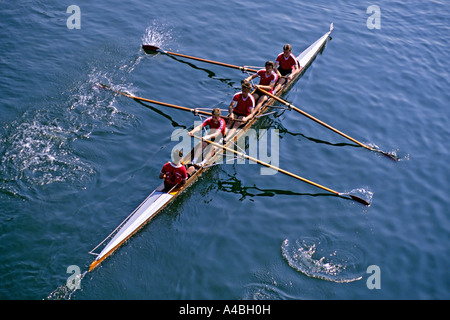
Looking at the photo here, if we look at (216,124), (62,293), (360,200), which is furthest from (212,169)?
(62,293)

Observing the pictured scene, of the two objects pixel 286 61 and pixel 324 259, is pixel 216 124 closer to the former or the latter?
pixel 324 259

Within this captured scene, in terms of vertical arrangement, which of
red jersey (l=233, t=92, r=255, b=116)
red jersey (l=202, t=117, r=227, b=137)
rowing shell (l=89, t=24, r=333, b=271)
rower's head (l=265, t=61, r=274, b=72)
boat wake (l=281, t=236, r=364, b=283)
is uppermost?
rower's head (l=265, t=61, r=274, b=72)

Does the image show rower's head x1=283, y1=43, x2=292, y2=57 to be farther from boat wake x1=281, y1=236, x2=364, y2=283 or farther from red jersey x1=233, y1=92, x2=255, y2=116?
boat wake x1=281, y1=236, x2=364, y2=283

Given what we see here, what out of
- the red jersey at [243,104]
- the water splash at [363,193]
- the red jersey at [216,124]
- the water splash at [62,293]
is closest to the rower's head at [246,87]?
the red jersey at [243,104]

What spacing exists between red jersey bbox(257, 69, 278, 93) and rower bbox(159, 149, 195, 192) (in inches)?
303

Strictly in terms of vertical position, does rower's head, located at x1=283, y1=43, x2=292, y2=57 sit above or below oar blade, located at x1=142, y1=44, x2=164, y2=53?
above

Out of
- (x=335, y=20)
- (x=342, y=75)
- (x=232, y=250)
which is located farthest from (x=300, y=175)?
(x=335, y=20)

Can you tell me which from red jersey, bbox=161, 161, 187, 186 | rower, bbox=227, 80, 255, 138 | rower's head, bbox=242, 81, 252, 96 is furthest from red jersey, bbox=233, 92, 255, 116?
red jersey, bbox=161, 161, 187, 186

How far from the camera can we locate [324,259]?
48.0 ft

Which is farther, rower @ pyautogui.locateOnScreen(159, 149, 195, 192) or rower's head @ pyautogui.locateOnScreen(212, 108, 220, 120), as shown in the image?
rower's head @ pyautogui.locateOnScreen(212, 108, 220, 120)

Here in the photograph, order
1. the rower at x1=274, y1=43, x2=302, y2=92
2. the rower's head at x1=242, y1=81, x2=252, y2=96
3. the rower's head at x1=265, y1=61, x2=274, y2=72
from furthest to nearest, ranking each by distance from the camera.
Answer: the rower at x1=274, y1=43, x2=302, y2=92 < the rower's head at x1=265, y1=61, x2=274, y2=72 < the rower's head at x1=242, y1=81, x2=252, y2=96

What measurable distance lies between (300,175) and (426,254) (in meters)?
5.45

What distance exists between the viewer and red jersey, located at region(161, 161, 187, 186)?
15.7 metres

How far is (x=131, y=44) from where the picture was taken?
24219 millimetres
